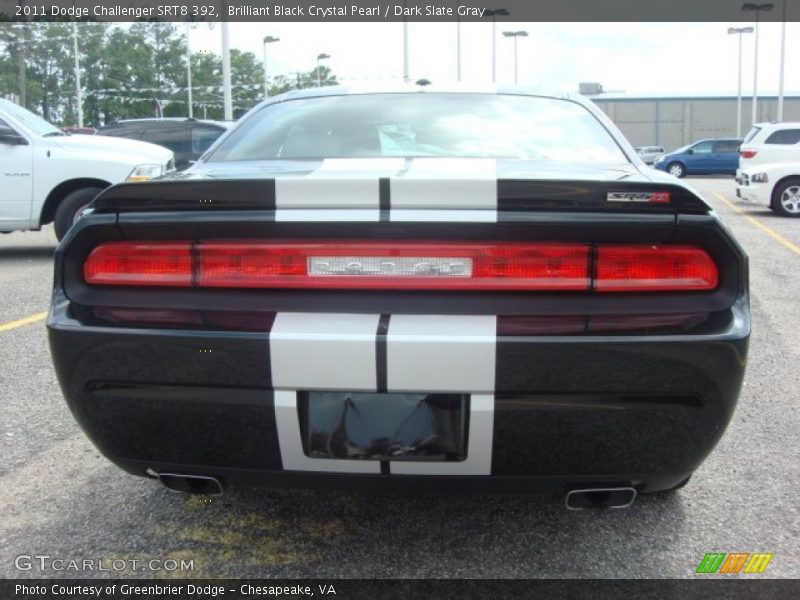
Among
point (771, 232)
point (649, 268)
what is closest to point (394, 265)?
point (649, 268)

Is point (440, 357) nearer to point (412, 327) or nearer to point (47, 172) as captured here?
point (412, 327)

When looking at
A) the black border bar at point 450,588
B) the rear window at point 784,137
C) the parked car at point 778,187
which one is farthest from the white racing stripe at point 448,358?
the rear window at point 784,137

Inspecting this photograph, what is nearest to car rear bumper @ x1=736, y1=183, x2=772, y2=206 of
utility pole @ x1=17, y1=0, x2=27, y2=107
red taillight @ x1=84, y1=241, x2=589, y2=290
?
red taillight @ x1=84, y1=241, x2=589, y2=290

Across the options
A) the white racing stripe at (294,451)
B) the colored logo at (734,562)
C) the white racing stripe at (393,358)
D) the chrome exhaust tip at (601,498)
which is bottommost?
the colored logo at (734,562)

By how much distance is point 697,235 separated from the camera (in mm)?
1899

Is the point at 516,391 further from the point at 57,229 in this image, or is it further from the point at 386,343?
the point at 57,229

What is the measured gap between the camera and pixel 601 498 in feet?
6.84

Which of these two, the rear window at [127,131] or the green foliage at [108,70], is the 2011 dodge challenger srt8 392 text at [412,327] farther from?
the green foliage at [108,70]

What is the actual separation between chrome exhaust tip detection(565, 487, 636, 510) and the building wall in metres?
55.1

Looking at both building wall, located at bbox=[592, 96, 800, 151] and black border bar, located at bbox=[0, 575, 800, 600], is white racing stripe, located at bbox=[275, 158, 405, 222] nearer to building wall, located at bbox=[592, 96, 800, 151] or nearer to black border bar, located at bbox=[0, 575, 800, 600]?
black border bar, located at bbox=[0, 575, 800, 600]

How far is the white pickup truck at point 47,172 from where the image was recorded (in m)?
7.92

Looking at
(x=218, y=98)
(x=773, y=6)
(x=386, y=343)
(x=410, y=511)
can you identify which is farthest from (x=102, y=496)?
(x=218, y=98)

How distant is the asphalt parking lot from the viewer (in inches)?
90.2

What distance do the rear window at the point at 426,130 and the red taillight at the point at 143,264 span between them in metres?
0.83
